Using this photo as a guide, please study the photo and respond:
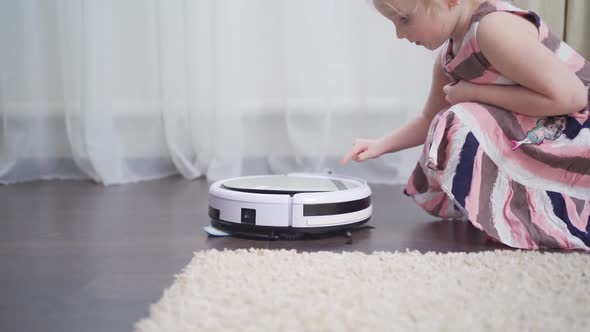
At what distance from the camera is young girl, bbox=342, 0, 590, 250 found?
A: 3.03 feet

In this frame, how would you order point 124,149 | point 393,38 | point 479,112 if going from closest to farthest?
point 479,112 → point 393,38 → point 124,149

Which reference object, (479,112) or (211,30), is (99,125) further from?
(479,112)

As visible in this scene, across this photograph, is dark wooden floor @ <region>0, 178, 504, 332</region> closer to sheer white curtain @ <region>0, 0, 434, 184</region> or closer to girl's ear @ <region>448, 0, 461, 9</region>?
sheer white curtain @ <region>0, 0, 434, 184</region>

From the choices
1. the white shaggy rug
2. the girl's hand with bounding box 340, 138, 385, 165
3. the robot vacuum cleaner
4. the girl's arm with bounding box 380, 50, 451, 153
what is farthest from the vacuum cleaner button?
the girl's arm with bounding box 380, 50, 451, 153

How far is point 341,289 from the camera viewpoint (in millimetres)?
679

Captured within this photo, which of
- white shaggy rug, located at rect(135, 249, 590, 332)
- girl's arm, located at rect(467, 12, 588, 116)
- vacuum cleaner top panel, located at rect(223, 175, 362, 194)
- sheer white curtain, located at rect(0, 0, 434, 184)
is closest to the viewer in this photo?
white shaggy rug, located at rect(135, 249, 590, 332)

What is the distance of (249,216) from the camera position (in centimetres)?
97

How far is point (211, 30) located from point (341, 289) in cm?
114

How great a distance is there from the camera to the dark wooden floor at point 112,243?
0.67 metres

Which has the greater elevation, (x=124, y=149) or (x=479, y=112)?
(x=479, y=112)

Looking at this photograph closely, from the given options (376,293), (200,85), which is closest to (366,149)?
(376,293)

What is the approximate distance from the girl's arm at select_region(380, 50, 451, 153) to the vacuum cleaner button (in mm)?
367

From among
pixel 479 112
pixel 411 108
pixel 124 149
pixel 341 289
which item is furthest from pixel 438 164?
pixel 124 149

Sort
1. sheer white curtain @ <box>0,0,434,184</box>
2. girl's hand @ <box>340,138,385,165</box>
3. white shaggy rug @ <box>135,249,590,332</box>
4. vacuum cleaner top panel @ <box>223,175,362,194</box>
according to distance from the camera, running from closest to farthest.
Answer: white shaggy rug @ <box>135,249,590,332</box> < vacuum cleaner top panel @ <box>223,175,362,194</box> < girl's hand @ <box>340,138,385,165</box> < sheer white curtain @ <box>0,0,434,184</box>
